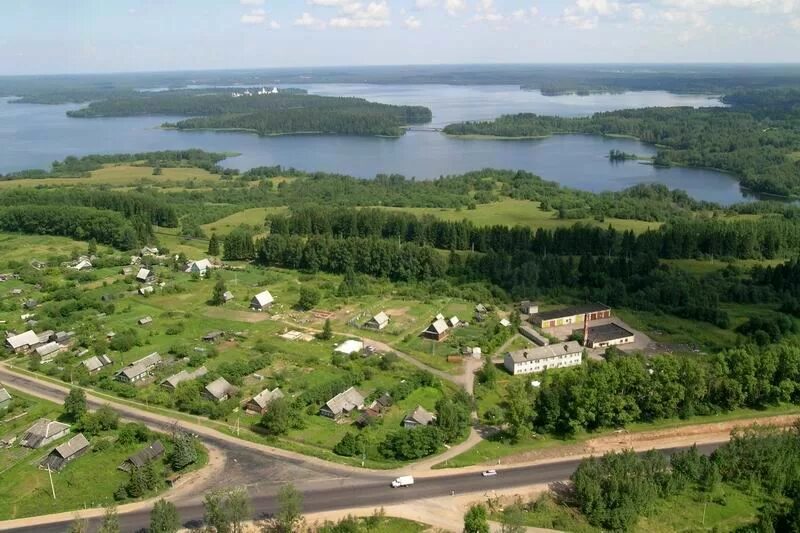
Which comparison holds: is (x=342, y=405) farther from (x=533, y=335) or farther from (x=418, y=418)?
(x=533, y=335)

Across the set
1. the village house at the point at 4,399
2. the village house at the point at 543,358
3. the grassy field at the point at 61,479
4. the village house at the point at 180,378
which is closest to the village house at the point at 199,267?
the village house at the point at 180,378

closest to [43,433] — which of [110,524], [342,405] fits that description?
[110,524]

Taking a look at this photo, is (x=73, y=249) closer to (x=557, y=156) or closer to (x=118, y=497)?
(x=118, y=497)

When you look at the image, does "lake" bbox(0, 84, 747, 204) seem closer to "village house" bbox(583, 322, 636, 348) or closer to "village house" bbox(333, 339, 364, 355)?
"village house" bbox(583, 322, 636, 348)

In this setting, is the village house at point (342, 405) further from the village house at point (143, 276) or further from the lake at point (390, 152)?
the lake at point (390, 152)

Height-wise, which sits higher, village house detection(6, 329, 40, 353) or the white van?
village house detection(6, 329, 40, 353)

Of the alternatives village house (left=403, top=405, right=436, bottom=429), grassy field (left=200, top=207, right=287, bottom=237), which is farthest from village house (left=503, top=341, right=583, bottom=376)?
grassy field (left=200, top=207, right=287, bottom=237)
